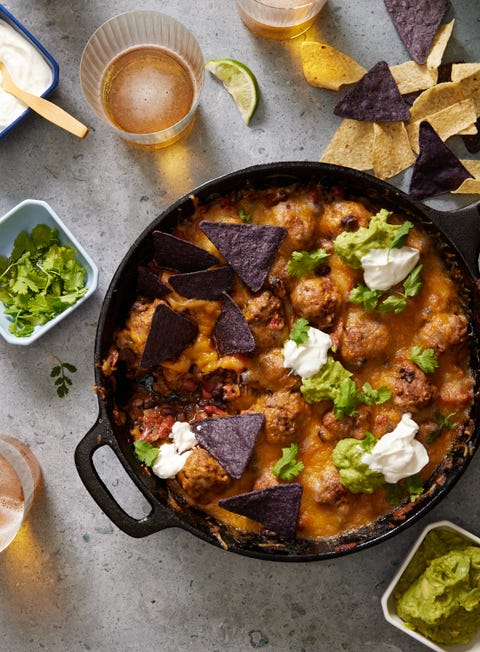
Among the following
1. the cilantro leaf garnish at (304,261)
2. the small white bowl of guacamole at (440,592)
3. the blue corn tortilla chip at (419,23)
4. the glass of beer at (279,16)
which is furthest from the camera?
the blue corn tortilla chip at (419,23)

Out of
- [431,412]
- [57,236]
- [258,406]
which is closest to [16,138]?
[57,236]

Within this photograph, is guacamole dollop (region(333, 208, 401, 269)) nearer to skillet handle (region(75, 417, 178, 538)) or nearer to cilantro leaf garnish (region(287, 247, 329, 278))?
cilantro leaf garnish (region(287, 247, 329, 278))

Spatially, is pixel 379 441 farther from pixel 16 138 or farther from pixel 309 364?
pixel 16 138

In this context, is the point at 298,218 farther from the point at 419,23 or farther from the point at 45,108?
the point at 45,108

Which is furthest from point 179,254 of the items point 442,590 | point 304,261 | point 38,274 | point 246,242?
point 442,590

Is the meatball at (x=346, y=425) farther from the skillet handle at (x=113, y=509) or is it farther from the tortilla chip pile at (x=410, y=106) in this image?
the tortilla chip pile at (x=410, y=106)

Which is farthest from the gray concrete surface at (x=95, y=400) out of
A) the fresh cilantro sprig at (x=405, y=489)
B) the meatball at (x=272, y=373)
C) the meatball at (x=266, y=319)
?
the meatball at (x=272, y=373)
